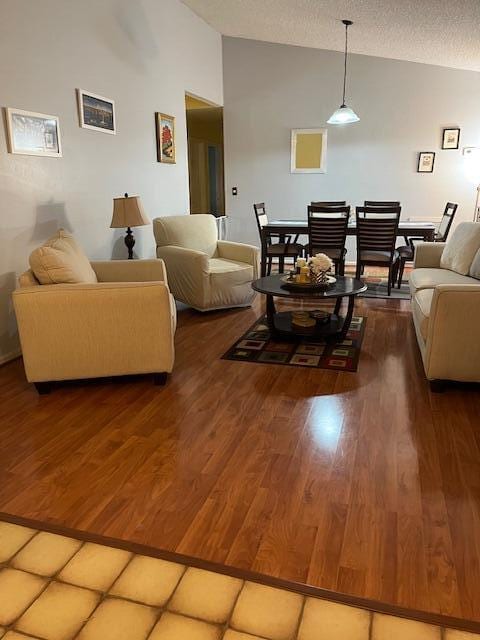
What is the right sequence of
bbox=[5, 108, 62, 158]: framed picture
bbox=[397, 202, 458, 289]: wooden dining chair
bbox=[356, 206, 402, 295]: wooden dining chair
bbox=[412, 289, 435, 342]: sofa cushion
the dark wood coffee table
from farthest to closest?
1. bbox=[397, 202, 458, 289]: wooden dining chair
2. bbox=[356, 206, 402, 295]: wooden dining chair
3. the dark wood coffee table
4. bbox=[5, 108, 62, 158]: framed picture
5. bbox=[412, 289, 435, 342]: sofa cushion

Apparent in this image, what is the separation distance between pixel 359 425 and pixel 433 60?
574 cm

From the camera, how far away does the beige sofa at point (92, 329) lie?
2.82m

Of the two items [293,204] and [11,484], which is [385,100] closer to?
[293,204]

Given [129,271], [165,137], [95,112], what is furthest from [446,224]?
[95,112]

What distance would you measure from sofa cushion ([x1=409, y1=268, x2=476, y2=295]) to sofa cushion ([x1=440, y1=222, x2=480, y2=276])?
0.25 feet

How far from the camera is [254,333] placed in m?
4.14

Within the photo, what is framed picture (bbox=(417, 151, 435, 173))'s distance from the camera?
7.01 metres

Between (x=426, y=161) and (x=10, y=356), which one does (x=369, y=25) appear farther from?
(x=10, y=356)

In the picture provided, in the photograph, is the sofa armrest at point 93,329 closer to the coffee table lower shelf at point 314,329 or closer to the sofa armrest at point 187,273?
the coffee table lower shelf at point 314,329

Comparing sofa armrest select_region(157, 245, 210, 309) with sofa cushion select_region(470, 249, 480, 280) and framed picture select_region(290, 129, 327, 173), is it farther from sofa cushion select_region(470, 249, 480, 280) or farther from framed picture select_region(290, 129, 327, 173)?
framed picture select_region(290, 129, 327, 173)

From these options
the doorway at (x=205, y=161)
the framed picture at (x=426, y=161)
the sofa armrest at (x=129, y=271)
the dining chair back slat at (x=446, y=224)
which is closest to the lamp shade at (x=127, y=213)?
the sofa armrest at (x=129, y=271)

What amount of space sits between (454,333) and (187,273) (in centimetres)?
259

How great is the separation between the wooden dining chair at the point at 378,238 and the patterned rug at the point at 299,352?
157 cm

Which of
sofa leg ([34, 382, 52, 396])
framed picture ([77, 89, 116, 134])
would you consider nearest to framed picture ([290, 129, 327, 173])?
framed picture ([77, 89, 116, 134])
